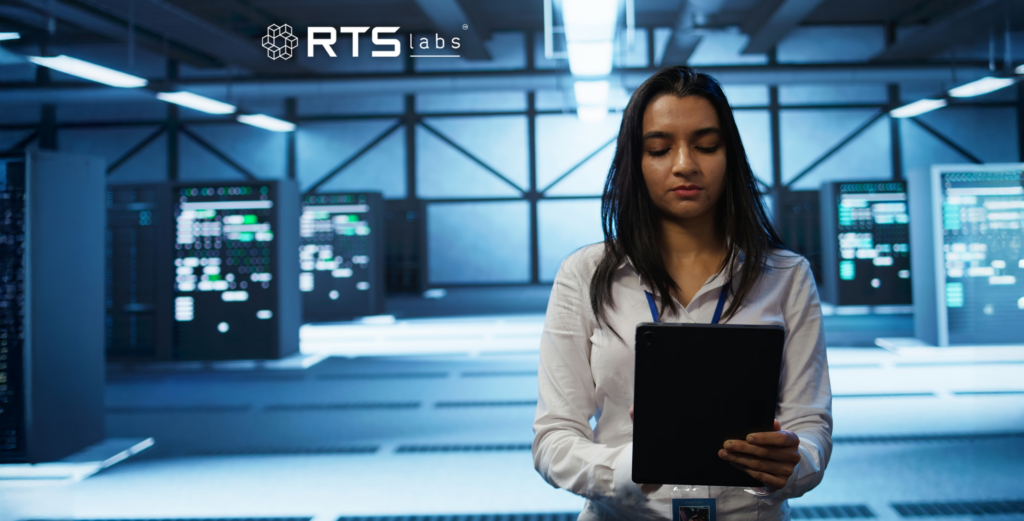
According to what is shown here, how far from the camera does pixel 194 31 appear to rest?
8.46 meters

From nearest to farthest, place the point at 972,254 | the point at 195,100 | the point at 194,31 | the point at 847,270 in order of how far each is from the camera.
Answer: the point at 972,254, the point at 195,100, the point at 194,31, the point at 847,270

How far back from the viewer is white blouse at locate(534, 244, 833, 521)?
3.30ft

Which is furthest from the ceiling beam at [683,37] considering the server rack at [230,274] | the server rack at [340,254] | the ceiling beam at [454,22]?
the server rack at [230,274]

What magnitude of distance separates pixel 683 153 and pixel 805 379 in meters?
0.42

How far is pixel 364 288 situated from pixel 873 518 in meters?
8.02

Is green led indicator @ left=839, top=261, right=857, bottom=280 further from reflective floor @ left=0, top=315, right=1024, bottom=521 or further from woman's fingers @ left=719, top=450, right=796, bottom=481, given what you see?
woman's fingers @ left=719, top=450, right=796, bottom=481

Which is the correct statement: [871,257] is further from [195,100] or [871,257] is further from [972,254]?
[195,100]

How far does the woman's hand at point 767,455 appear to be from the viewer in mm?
912

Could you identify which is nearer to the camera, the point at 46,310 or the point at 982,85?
the point at 46,310

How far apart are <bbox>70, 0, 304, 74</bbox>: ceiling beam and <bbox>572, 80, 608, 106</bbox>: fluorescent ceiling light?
483cm

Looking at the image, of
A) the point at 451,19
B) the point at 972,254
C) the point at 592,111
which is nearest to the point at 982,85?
the point at 972,254

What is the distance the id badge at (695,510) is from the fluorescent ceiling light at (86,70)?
6289 mm

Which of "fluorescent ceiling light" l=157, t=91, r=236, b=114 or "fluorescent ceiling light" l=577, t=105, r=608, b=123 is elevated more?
"fluorescent ceiling light" l=577, t=105, r=608, b=123

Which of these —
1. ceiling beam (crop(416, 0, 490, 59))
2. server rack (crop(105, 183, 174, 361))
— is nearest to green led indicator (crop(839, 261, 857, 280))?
ceiling beam (crop(416, 0, 490, 59))
